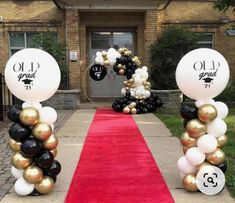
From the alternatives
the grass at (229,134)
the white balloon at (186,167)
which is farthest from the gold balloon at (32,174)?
the grass at (229,134)

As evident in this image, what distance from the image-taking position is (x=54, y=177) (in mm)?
5203

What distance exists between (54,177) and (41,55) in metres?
1.57

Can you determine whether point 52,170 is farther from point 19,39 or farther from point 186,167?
point 19,39

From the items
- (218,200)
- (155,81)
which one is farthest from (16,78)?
(155,81)

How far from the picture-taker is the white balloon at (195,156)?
4914 millimetres

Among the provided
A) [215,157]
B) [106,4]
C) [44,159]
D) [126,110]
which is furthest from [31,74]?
[106,4]

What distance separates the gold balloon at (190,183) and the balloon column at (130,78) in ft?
25.5

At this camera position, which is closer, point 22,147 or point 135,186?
point 22,147

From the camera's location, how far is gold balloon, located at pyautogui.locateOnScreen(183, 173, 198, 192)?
4.96 m

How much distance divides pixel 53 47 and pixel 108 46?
10.1ft

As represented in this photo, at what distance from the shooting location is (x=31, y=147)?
4848mm

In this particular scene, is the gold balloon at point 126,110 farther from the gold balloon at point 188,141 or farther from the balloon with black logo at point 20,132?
the balloon with black logo at point 20,132

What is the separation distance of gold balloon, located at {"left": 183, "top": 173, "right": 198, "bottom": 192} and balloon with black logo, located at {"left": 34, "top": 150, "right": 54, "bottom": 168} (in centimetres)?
169

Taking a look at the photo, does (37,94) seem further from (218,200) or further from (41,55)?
(218,200)
